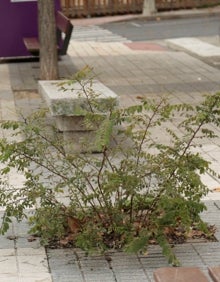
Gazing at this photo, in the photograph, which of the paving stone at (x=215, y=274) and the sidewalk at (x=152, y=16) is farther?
the sidewalk at (x=152, y=16)

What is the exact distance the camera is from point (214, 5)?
3350 centimetres

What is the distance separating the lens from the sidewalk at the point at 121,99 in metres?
5.68

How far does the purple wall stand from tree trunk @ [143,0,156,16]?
1434 centimetres

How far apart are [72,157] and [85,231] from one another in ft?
1.79

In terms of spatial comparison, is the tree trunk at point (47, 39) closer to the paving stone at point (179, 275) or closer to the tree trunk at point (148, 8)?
the paving stone at point (179, 275)

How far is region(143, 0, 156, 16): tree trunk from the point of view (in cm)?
3098

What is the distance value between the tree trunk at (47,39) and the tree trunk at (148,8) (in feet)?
56.3

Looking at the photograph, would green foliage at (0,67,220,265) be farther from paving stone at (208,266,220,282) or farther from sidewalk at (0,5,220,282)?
paving stone at (208,266,220,282)

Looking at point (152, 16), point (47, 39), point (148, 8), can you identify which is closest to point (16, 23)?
point (47, 39)

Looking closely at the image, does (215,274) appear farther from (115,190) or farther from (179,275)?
(115,190)

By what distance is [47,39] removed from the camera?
1398 cm

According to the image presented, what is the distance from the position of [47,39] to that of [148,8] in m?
17.5

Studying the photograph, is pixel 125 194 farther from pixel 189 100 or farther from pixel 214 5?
pixel 214 5

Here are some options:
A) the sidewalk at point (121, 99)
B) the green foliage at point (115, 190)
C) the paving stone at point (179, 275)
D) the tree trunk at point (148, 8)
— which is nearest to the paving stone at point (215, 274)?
the paving stone at point (179, 275)
